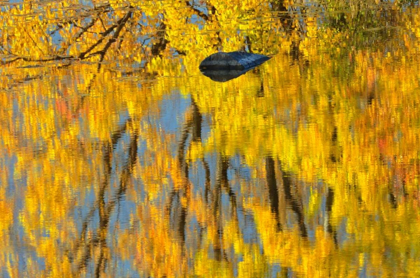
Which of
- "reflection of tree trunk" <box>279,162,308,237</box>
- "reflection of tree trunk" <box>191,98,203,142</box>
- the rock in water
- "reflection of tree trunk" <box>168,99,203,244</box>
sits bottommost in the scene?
"reflection of tree trunk" <box>279,162,308,237</box>

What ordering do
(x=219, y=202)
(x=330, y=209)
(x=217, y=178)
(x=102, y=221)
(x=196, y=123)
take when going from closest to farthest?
(x=102, y=221)
(x=330, y=209)
(x=219, y=202)
(x=217, y=178)
(x=196, y=123)

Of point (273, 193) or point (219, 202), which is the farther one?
point (273, 193)

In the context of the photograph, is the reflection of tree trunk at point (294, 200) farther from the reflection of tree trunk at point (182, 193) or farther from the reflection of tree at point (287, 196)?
the reflection of tree trunk at point (182, 193)

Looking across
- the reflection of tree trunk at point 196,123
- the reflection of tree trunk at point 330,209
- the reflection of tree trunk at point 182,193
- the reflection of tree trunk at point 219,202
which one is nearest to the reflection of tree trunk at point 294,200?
the reflection of tree trunk at point 330,209

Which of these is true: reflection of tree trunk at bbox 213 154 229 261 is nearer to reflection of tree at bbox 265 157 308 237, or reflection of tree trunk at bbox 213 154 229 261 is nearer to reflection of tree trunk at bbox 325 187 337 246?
reflection of tree at bbox 265 157 308 237

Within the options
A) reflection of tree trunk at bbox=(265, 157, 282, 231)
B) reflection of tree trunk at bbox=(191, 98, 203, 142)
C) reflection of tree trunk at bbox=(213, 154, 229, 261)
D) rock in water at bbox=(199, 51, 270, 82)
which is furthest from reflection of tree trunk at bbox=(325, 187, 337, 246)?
rock in water at bbox=(199, 51, 270, 82)

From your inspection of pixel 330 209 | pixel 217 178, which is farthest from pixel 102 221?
pixel 330 209

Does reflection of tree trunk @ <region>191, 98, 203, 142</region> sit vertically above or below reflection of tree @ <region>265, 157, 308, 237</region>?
above

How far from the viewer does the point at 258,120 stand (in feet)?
41.8

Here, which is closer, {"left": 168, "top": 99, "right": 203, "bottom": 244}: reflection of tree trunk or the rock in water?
{"left": 168, "top": 99, "right": 203, "bottom": 244}: reflection of tree trunk

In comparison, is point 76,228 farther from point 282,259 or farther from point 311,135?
point 311,135

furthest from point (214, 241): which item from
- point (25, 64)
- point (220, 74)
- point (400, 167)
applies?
point (25, 64)

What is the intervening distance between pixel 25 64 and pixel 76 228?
49.9 feet

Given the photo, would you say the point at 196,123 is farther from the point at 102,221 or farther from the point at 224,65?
the point at 224,65
